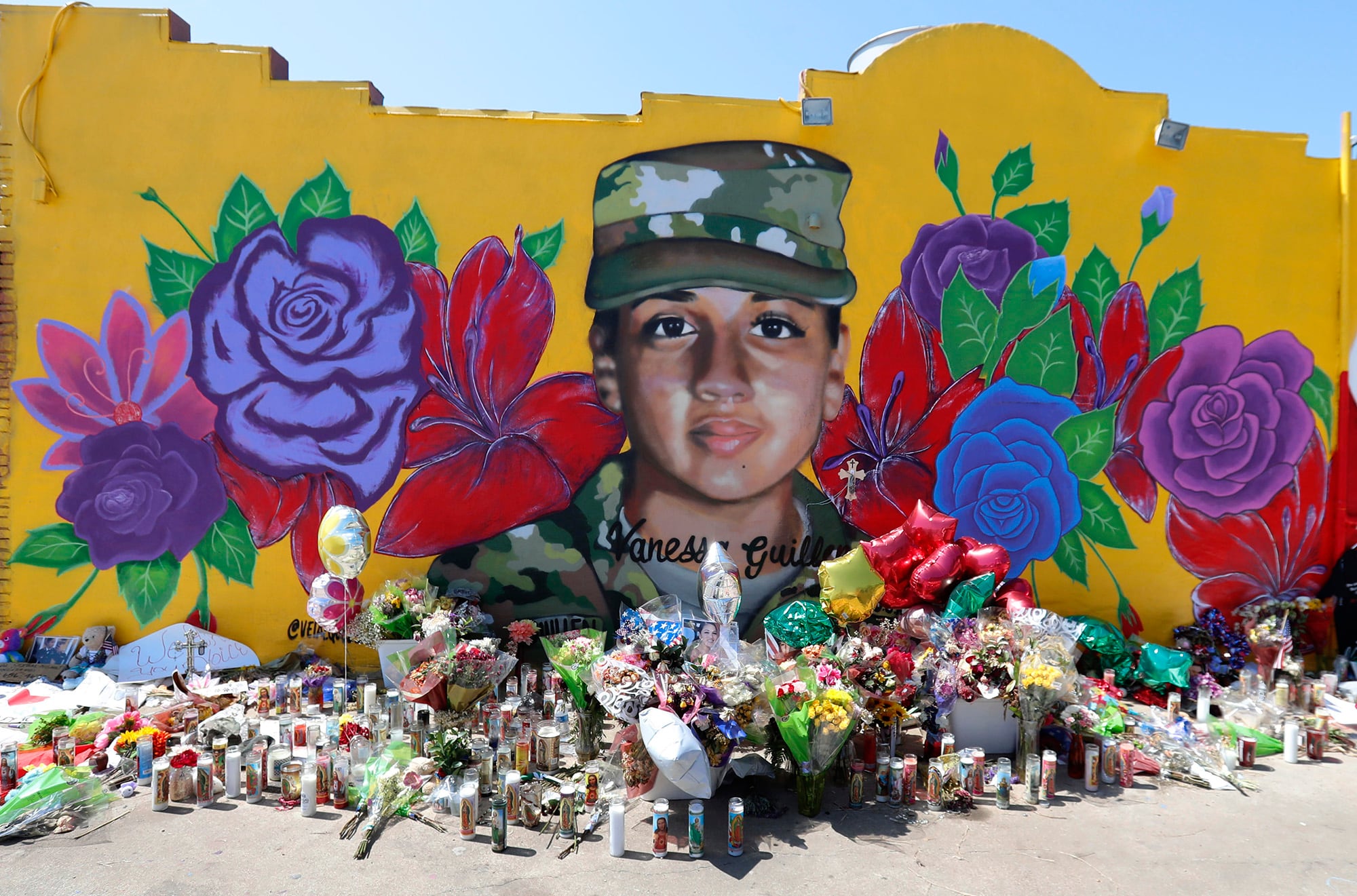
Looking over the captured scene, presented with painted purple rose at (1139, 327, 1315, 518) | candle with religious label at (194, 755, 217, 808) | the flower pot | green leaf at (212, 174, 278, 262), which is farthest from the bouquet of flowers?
green leaf at (212, 174, 278, 262)

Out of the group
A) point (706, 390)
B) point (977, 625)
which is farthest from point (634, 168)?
point (977, 625)

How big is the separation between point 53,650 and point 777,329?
6.43 m

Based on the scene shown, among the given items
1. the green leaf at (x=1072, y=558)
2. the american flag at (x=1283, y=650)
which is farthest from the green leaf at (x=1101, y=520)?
the american flag at (x=1283, y=650)

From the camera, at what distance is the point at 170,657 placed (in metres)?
7.19

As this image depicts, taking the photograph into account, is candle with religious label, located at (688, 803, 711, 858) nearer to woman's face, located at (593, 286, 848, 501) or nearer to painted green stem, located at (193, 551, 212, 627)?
woman's face, located at (593, 286, 848, 501)

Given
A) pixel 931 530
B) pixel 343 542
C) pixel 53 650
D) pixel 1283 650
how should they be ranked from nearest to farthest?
pixel 343 542, pixel 931 530, pixel 1283 650, pixel 53 650

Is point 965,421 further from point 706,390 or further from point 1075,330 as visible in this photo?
point 706,390

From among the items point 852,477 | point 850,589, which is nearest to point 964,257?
point 852,477

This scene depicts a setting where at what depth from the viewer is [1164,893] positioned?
428cm

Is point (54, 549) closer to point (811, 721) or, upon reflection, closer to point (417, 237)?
point (417, 237)

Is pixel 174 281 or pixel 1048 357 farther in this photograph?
pixel 1048 357

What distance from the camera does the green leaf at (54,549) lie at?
7.27m

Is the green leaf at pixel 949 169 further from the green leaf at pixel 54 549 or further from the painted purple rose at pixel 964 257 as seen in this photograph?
the green leaf at pixel 54 549

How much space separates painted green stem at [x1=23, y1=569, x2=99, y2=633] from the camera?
7277 mm
